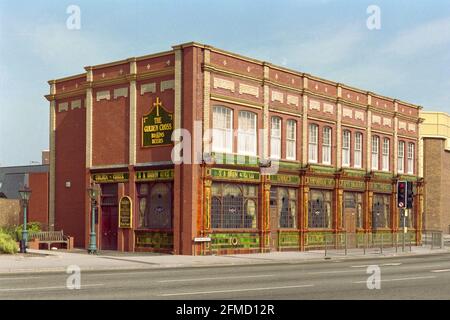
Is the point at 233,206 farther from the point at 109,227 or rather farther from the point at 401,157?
the point at 401,157

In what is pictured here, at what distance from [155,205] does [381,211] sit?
62.2 ft

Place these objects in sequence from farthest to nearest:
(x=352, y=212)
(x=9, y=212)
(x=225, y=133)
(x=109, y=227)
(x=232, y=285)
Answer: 1. (x=352, y=212)
2. (x=9, y=212)
3. (x=109, y=227)
4. (x=225, y=133)
5. (x=232, y=285)

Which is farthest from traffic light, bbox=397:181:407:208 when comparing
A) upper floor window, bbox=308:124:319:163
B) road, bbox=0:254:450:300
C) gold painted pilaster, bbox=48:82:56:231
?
gold painted pilaster, bbox=48:82:56:231

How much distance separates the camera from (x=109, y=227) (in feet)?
113

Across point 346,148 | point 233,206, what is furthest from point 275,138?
point 346,148

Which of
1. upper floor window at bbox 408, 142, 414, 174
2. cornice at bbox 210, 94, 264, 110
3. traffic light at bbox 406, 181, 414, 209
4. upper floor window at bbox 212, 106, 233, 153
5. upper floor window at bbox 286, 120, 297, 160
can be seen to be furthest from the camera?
upper floor window at bbox 408, 142, 414, 174

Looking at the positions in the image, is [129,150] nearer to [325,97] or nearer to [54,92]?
[54,92]

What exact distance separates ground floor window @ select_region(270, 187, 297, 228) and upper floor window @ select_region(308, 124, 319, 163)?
99.6 inches

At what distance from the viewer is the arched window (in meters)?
41.0

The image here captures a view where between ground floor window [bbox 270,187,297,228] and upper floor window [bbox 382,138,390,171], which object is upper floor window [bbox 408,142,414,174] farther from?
ground floor window [bbox 270,187,297,228]

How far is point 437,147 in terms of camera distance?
2685 inches

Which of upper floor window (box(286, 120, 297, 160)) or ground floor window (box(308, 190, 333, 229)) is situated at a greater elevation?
upper floor window (box(286, 120, 297, 160))
